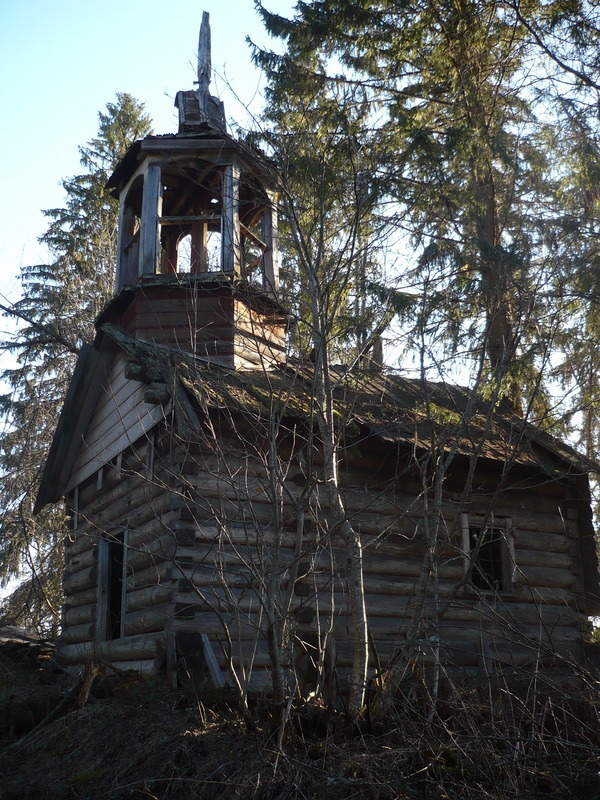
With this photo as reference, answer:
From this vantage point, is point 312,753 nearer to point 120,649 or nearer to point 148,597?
point 148,597

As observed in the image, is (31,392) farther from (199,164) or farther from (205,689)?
(205,689)

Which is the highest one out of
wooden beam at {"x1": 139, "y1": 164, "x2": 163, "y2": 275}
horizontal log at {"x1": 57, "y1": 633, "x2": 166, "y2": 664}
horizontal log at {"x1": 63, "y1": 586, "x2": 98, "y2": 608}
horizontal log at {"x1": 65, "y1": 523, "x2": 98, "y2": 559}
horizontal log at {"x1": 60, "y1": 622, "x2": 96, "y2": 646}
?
wooden beam at {"x1": 139, "y1": 164, "x2": 163, "y2": 275}

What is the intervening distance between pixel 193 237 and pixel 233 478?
24.2 ft

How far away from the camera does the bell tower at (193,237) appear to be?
12.3m

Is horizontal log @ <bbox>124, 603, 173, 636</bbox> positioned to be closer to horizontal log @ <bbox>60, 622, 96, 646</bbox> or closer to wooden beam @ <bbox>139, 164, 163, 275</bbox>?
horizontal log @ <bbox>60, 622, 96, 646</bbox>

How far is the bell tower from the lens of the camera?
12.3 metres

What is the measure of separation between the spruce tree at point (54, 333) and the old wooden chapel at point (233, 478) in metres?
8.32

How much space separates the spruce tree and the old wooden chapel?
8.32 meters

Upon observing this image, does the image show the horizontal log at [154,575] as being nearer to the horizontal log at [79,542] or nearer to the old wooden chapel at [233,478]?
the old wooden chapel at [233,478]

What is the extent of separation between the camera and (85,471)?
1340cm

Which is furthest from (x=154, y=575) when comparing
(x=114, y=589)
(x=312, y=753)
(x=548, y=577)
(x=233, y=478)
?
(x=548, y=577)

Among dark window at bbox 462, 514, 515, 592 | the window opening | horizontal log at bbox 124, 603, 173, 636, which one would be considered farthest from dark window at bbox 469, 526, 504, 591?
the window opening

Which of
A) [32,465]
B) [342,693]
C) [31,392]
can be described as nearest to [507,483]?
[342,693]

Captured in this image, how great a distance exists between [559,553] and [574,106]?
7.31 meters
